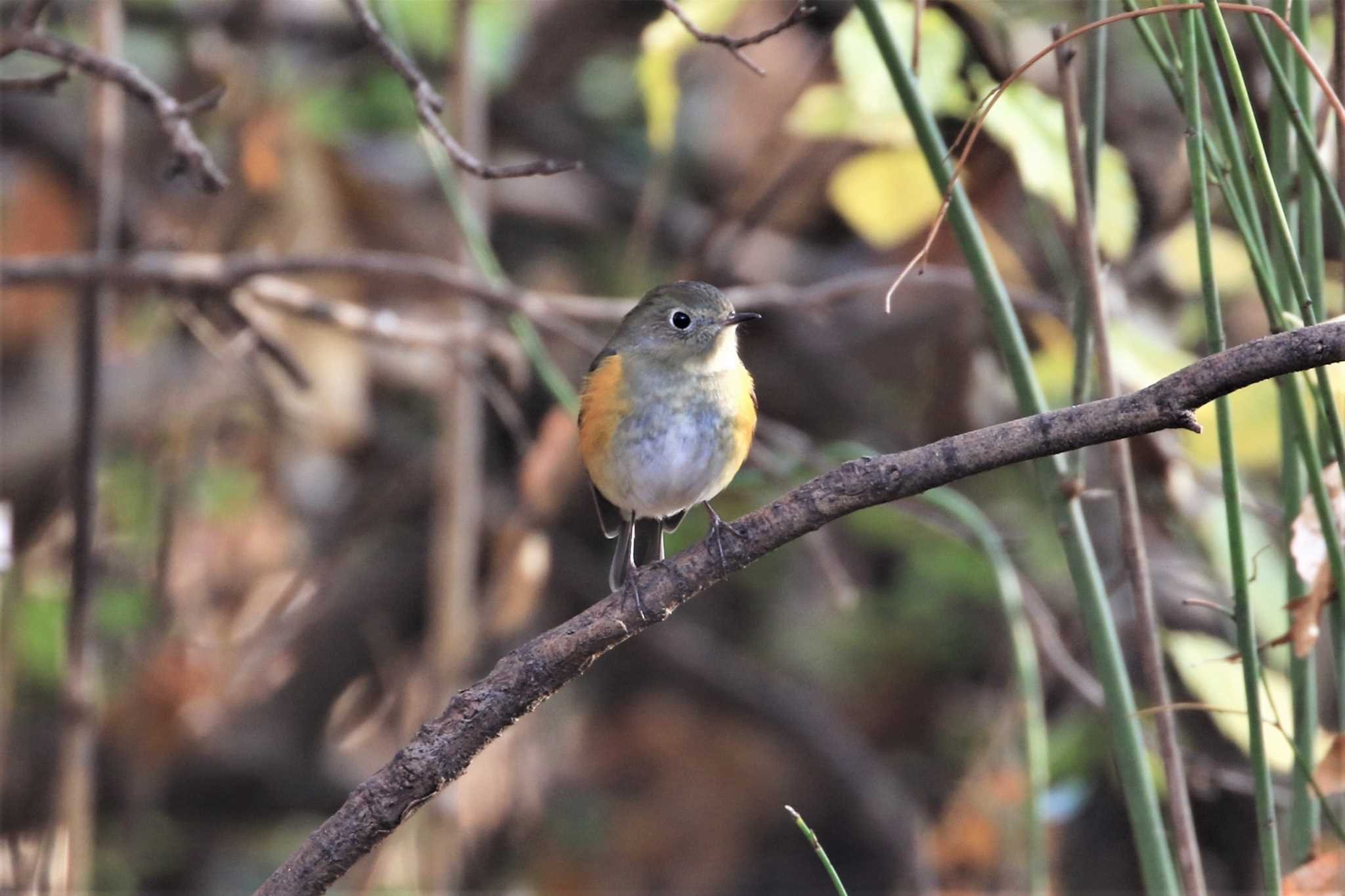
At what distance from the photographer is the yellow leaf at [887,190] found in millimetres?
3090

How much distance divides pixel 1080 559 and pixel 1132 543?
0.14 meters

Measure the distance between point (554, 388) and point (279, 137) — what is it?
7.42 ft

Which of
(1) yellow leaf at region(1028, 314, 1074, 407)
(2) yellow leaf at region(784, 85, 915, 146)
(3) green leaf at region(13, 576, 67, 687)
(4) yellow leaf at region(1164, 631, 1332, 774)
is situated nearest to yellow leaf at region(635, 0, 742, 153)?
(2) yellow leaf at region(784, 85, 915, 146)

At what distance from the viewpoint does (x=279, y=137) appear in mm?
4402

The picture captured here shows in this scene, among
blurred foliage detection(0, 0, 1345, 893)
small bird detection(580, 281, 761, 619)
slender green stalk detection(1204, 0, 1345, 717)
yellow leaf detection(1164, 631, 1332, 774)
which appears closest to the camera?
slender green stalk detection(1204, 0, 1345, 717)

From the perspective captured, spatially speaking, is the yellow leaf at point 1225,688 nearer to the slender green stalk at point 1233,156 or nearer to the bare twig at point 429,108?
the slender green stalk at point 1233,156

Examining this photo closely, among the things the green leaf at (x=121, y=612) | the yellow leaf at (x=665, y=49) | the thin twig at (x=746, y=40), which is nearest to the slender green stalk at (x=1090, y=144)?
the thin twig at (x=746, y=40)

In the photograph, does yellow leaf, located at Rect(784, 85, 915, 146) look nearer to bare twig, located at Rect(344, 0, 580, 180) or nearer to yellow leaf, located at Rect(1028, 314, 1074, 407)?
yellow leaf, located at Rect(1028, 314, 1074, 407)

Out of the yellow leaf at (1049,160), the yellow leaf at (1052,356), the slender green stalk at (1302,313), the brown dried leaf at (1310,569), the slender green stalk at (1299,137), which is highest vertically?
the yellow leaf at (1052,356)

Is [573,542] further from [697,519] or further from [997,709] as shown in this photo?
[997,709]

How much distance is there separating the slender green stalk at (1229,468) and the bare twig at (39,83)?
5.19 ft

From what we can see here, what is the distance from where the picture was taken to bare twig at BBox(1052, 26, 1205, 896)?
59.5 inches

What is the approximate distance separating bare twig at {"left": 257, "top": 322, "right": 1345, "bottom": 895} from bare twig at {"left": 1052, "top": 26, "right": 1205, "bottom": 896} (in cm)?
46

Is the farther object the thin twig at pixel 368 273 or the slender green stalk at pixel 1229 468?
the thin twig at pixel 368 273
